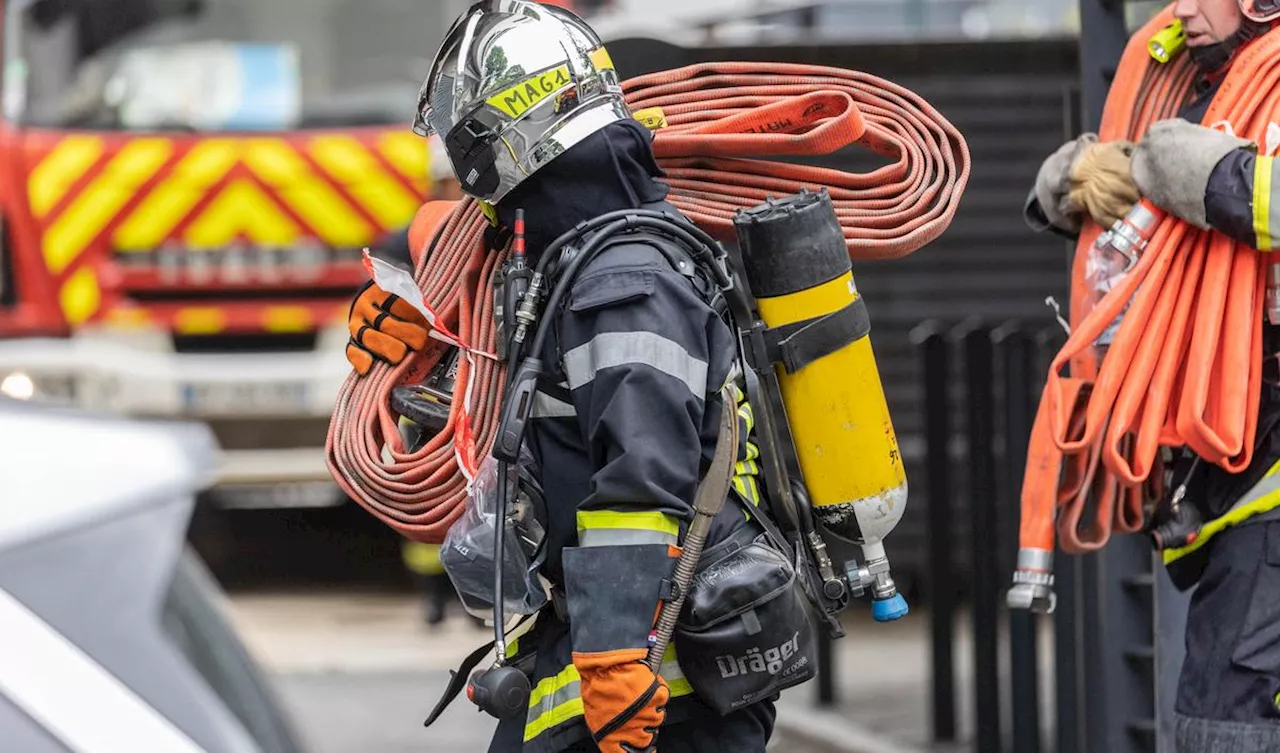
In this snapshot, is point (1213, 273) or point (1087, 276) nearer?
point (1213, 273)

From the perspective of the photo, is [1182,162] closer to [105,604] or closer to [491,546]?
[491,546]

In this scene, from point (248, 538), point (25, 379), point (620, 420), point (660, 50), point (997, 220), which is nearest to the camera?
point (620, 420)

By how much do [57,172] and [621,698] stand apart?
6.86 m

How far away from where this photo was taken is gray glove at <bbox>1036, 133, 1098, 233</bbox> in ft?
14.2

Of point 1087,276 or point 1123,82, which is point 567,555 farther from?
point 1123,82

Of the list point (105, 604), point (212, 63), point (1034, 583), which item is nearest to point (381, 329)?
point (1034, 583)

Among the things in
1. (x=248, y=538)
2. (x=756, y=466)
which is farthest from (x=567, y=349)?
(x=248, y=538)

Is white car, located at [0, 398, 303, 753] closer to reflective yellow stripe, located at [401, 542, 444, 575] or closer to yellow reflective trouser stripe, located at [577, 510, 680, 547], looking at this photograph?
yellow reflective trouser stripe, located at [577, 510, 680, 547]

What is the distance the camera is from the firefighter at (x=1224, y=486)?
3859mm

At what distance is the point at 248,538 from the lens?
11516 mm

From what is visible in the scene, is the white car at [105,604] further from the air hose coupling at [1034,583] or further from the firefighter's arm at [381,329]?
the air hose coupling at [1034,583]

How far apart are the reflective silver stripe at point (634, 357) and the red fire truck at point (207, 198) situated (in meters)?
6.20

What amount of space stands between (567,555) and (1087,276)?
145cm

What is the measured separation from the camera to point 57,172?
31.3 feet
